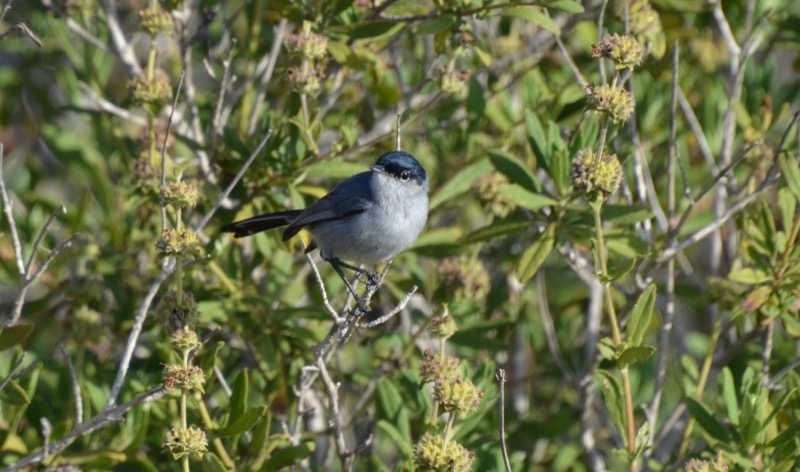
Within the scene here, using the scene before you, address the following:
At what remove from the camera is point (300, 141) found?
3721mm

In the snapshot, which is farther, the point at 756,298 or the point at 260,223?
the point at 260,223

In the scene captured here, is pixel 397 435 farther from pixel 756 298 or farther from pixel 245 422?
pixel 756 298

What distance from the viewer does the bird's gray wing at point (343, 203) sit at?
12.8 feet

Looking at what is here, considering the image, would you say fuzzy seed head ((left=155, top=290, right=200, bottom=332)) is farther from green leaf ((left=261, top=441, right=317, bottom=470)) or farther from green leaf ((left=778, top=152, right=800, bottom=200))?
green leaf ((left=778, top=152, right=800, bottom=200))

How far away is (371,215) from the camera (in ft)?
13.3

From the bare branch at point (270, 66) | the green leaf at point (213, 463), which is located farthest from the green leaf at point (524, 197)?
the green leaf at point (213, 463)

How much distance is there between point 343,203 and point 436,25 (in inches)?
34.3

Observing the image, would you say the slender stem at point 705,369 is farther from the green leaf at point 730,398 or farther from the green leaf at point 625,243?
the green leaf at point 625,243

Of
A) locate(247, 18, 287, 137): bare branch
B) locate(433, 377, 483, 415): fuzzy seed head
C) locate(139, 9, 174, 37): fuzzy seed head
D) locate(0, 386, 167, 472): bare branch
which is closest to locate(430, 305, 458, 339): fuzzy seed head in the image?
locate(433, 377, 483, 415): fuzzy seed head

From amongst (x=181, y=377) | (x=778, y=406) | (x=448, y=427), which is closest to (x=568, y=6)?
(x=778, y=406)

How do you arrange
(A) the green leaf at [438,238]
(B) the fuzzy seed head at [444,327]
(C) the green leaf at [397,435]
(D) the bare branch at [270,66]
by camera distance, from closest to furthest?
(B) the fuzzy seed head at [444,327], (C) the green leaf at [397,435], (D) the bare branch at [270,66], (A) the green leaf at [438,238]

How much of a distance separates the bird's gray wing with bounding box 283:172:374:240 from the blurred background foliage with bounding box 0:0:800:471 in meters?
0.11

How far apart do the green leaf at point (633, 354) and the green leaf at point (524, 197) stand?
0.71 meters

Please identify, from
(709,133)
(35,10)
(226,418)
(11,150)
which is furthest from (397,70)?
(11,150)
